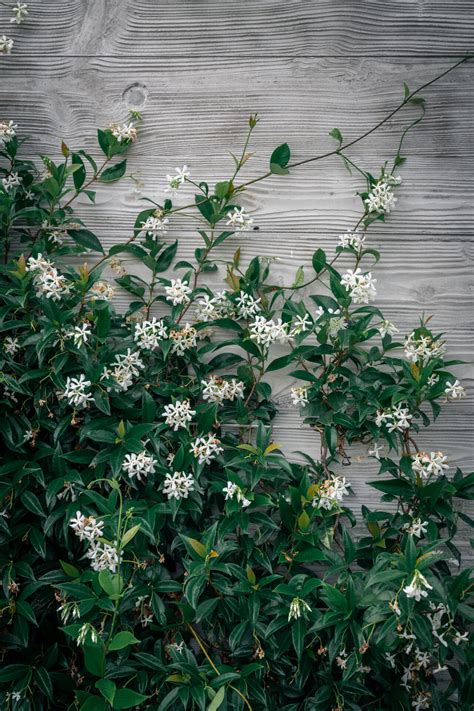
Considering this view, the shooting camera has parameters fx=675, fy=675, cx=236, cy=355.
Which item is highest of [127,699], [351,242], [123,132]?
[123,132]

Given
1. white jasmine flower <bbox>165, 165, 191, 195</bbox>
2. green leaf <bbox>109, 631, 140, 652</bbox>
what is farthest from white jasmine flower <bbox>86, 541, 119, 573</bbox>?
white jasmine flower <bbox>165, 165, 191, 195</bbox>

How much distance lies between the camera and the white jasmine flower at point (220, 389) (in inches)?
62.4

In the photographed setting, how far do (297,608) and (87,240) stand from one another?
1018mm

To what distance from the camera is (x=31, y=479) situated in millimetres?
1531

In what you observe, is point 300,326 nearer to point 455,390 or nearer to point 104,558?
point 455,390

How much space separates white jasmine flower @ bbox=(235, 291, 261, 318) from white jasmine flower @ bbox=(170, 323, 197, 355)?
0.13 m

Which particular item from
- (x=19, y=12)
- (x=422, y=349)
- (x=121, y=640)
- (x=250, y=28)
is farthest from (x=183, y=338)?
(x=19, y=12)

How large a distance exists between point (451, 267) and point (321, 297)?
347 mm

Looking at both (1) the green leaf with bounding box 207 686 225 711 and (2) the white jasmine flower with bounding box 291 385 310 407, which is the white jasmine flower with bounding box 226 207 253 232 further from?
(1) the green leaf with bounding box 207 686 225 711

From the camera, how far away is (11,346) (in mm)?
1556

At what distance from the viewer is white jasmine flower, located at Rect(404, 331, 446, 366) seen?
1566 mm

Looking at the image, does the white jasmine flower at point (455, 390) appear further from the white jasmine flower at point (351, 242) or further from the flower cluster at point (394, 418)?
the white jasmine flower at point (351, 242)

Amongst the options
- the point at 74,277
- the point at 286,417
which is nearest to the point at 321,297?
the point at 286,417

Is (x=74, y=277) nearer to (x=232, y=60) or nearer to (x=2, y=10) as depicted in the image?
(x=232, y=60)
